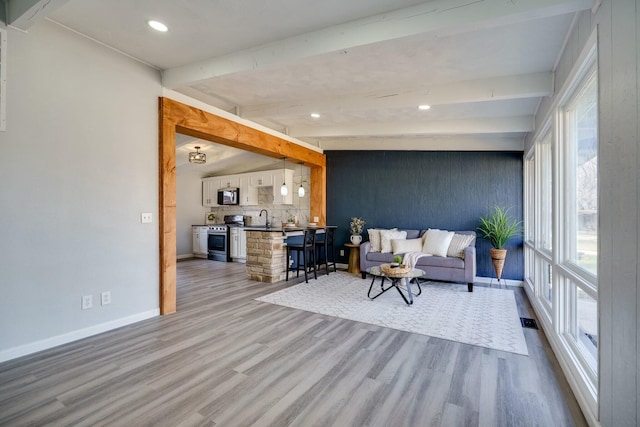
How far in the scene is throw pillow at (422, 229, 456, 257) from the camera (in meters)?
5.29

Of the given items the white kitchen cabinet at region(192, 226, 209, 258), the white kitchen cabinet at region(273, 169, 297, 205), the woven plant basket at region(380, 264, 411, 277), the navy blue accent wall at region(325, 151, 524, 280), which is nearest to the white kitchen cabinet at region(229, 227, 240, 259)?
the white kitchen cabinet at region(192, 226, 209, 258)

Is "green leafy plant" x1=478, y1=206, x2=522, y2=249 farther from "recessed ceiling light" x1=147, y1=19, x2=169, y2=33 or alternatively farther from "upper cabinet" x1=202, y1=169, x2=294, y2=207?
"recessed ceiling light" x1=147, y1=19, x2=169, y2=33

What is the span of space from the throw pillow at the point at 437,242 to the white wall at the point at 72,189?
4.20 metres

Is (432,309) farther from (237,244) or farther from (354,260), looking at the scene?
(237,244)

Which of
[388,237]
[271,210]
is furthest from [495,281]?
[271,210]

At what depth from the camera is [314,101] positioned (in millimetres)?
4289

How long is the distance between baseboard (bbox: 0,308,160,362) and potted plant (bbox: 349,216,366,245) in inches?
152

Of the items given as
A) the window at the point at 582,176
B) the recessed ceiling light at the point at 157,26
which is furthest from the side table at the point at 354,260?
the recessed ceiling light at the point at 157,26

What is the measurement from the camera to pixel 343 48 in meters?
2.55

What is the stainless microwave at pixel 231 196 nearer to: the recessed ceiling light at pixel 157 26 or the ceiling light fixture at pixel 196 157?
the ceiling light fixture at pixel 196 157

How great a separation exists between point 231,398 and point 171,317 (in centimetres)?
192

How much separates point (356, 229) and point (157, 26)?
4836 mm

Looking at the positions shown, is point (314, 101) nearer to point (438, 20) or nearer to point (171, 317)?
point (438, 20)

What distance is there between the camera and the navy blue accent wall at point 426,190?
5.59 m
